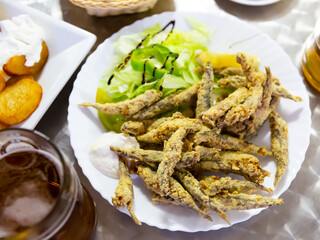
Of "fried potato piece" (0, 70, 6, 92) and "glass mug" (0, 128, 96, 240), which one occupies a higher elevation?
"glass mug" (0, 128, 96, 240)

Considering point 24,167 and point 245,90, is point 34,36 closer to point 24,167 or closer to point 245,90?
point 24,167

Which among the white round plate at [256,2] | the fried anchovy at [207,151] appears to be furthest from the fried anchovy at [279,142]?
the white round plate at [256,2]

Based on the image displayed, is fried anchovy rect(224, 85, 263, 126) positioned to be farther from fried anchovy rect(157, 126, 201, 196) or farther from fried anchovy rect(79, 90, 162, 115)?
fried anchovy rect(79, 90, 162, 115)

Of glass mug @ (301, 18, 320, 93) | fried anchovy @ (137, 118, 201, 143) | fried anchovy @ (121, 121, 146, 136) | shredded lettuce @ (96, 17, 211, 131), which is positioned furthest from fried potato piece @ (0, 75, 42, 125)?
glass mug @ (301, 18, 320, 93)

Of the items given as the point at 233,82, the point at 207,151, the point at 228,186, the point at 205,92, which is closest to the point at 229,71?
the point at 233,82

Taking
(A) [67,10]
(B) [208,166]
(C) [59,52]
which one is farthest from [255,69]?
(A) [67,10]

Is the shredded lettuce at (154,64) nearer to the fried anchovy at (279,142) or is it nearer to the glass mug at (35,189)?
the fried anchovy at (279,142)
